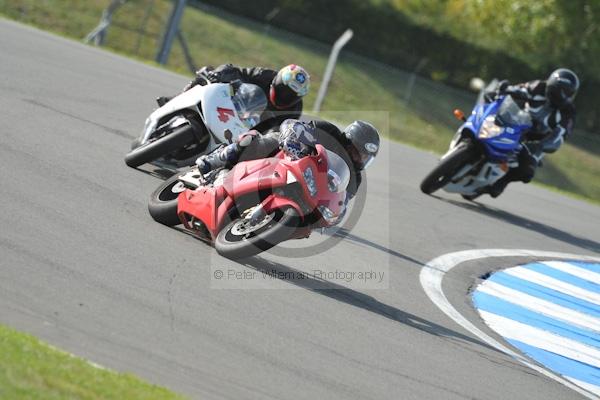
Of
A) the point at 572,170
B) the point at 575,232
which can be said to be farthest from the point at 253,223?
the point at 572,170

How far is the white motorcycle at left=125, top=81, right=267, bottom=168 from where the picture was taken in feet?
32.7

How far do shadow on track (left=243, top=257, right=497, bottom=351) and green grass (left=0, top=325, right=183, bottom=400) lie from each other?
3.06m

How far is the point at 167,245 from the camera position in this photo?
8.03 m

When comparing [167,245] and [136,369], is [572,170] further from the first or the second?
[136,369]

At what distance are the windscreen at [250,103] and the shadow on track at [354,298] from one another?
82.2 inches

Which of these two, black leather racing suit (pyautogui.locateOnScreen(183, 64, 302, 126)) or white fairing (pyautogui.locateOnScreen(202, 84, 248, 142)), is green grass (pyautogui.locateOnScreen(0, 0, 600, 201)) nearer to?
black leather racing suit (pyautogui.locateOnScreen(183, 64, 302, 126))

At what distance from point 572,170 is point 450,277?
18968 millimetres

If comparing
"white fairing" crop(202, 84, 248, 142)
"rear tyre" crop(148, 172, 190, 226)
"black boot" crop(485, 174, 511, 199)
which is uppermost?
"white fairing" crop(202, 84, 248, 142)

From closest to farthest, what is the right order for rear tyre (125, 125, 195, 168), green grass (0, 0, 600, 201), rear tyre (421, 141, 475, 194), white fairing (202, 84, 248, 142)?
rear tyre (125, 125, 195, 168)
white fairing (202, 84, 248, 142)
rear tyre (421, 141, 475, 194)
green grass (0, 0, 600, 201)

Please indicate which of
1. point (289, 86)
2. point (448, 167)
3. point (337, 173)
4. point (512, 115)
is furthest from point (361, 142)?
point (512, 115)

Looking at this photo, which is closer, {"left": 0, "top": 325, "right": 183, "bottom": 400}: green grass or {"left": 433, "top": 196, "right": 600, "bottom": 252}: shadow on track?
{"left": 0, "top": 325, "right": 183, "bottom": 400}: green grass

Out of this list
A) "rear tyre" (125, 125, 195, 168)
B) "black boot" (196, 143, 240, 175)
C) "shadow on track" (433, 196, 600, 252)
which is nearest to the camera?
"black boot" (196, 143, 240, 175)

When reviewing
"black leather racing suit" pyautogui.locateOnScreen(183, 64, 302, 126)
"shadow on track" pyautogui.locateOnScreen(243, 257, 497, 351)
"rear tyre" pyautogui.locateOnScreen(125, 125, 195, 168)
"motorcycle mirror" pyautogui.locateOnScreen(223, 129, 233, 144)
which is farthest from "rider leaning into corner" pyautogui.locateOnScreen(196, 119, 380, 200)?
"black leather racing suit" pyautogui.locateOnScreen(183, 64, 302, 126)

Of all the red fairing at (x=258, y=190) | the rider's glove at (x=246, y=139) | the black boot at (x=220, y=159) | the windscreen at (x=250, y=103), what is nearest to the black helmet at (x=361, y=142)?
the red fairing at (x=258, y=190)
